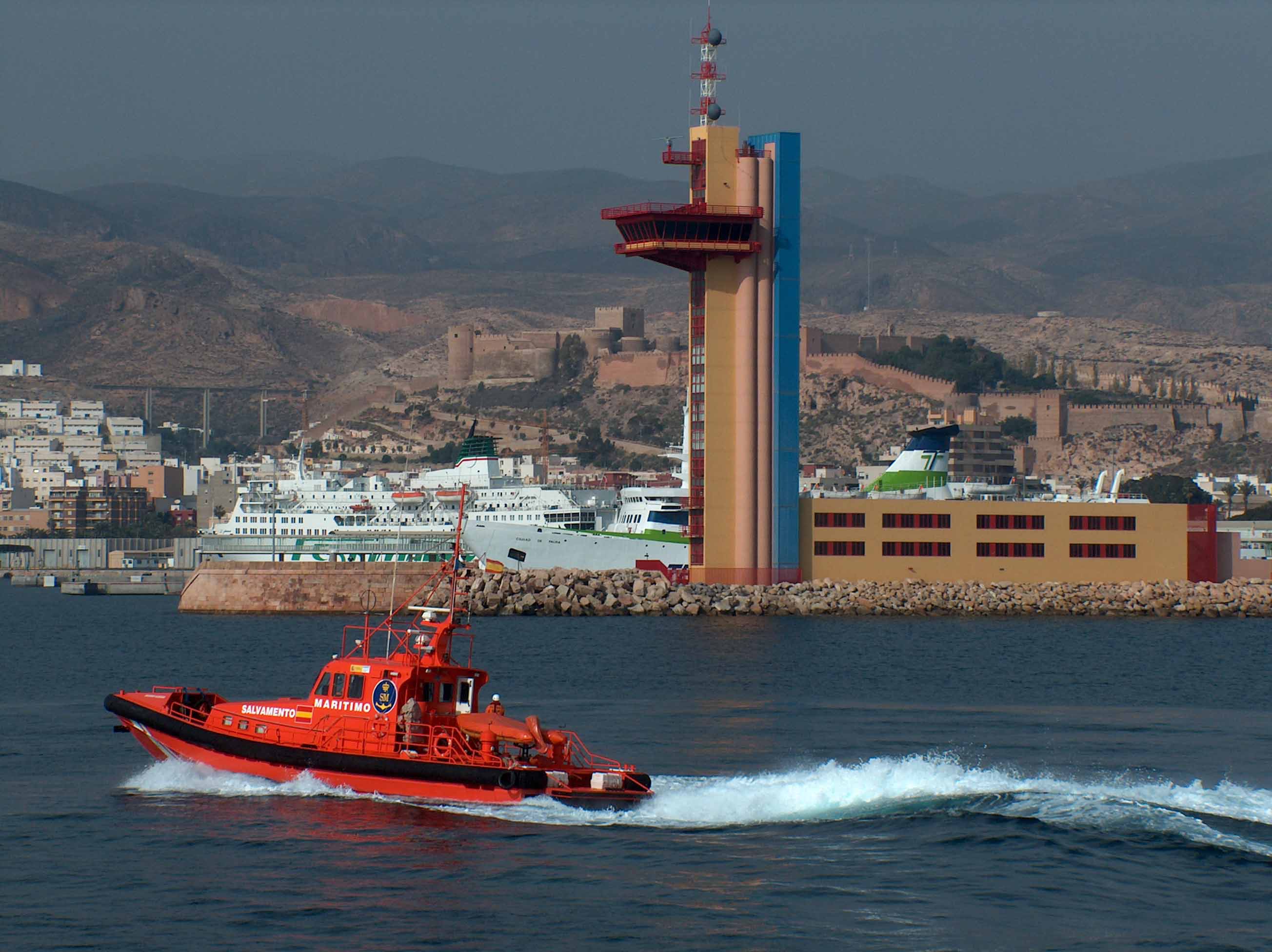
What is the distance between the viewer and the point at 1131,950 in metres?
22.1

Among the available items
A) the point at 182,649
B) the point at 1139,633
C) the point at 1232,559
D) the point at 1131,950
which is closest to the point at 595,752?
the point at 1131,950

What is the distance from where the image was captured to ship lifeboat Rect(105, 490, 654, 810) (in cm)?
2842

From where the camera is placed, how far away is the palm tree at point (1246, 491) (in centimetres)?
14112

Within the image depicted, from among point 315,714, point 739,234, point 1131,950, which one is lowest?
point 1131,950

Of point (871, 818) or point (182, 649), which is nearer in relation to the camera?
point (871, 818)

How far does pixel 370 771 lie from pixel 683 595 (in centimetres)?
4643

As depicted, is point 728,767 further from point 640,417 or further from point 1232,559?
point 640,417

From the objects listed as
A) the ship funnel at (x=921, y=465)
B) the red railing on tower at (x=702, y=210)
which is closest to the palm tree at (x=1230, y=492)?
the ship funnel at (x=921, y=465)

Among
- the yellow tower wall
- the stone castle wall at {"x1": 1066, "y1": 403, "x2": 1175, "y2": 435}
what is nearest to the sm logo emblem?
the yellow tower wall

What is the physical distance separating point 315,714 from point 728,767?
23.3 feet

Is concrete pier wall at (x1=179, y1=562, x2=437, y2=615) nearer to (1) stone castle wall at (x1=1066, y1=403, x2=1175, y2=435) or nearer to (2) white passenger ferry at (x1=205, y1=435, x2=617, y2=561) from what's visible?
(2) white passenger ferry at (x1=205, y1=435, x2=617, y2=561)

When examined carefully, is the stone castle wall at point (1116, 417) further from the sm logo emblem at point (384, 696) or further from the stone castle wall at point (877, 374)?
the sm logo emblem at point (384, 696)

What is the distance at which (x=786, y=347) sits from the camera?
246ft

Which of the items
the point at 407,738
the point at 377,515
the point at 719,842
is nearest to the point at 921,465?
the point at 377,515
